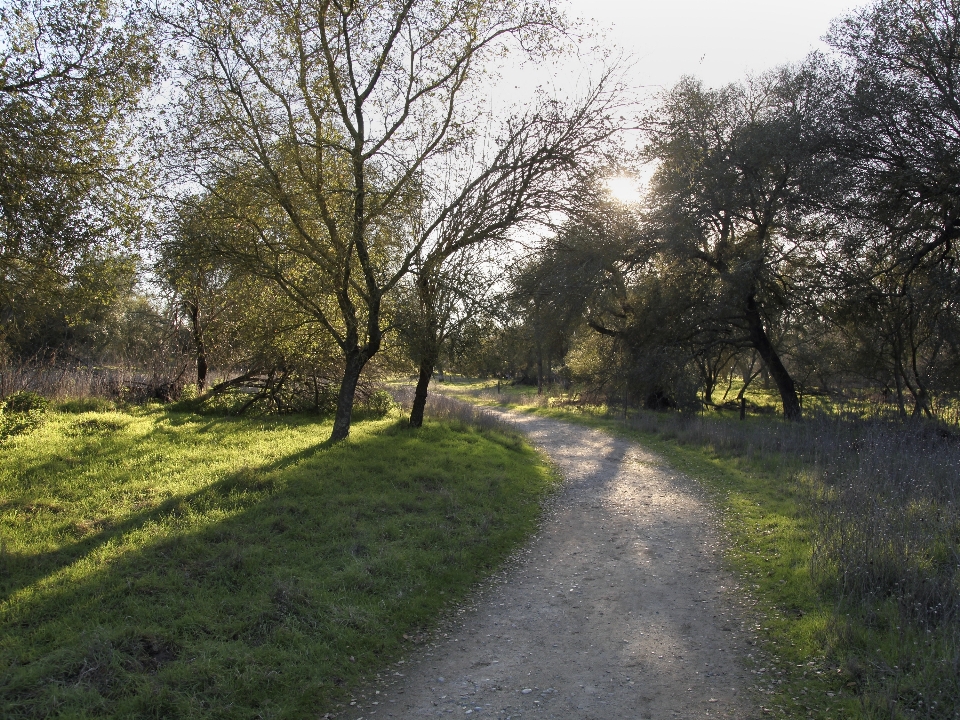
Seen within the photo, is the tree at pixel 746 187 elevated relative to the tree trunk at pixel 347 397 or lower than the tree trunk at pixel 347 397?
elevated

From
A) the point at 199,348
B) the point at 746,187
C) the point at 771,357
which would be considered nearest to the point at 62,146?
the point at 199,348

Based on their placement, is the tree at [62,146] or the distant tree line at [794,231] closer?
the tree at [62,146]

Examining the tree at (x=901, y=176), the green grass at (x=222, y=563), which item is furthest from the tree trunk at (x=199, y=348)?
the tree at (x=901, y=176)

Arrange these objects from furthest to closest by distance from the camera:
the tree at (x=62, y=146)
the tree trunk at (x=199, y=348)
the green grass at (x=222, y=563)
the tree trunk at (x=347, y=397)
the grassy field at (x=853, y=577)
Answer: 1. the tree trunk at (x=199, y=348)
2. the tree trunk at (x=347, y=397)
3. the tree at (x=62, y=146)
4. the green grass at (x=222, y=563)
5. the grassy field at (x=853, y=577)

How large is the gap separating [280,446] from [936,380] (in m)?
19.3

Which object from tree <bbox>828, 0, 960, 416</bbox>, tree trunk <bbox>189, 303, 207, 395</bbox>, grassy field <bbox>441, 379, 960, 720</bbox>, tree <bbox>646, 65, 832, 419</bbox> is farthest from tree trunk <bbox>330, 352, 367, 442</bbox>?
tree <bbox>828, 0, 960, 416</bbox>

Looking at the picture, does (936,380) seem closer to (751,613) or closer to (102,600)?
(751,613)

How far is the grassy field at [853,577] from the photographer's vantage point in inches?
179

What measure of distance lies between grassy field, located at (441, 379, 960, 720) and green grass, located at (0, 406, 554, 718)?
126 inches

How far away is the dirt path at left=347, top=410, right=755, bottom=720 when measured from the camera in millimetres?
4719

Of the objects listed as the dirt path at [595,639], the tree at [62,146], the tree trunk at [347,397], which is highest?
the tree at [62,146]

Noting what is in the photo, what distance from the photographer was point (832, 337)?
900 inches

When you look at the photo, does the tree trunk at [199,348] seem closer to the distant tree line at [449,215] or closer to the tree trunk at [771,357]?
the distant tree line at [449,215]

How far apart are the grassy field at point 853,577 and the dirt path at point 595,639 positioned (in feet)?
1.31
